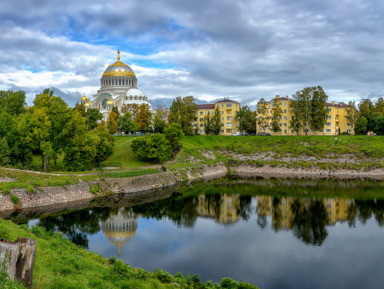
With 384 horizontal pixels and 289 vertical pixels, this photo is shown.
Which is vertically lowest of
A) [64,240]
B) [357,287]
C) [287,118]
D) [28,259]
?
[357,287]

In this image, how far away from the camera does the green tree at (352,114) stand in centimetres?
8869

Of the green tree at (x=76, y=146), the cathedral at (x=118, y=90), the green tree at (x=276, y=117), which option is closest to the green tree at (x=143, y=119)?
the cathedral at (x=118, y=90)

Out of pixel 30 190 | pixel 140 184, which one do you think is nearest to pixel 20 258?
pixel 30 190

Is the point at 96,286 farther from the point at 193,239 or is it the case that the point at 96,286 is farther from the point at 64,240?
the point at 193,239

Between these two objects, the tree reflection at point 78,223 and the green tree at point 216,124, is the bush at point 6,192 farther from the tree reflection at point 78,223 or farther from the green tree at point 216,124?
the green tree at point 216,124

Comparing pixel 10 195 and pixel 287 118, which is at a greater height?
pixel 287 118

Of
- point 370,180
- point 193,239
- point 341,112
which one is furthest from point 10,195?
point 341,112

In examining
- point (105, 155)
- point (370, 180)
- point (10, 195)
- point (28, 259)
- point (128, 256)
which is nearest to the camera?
point (28, 259)

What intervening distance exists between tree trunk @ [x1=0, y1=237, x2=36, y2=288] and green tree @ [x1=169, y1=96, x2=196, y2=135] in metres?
76.6

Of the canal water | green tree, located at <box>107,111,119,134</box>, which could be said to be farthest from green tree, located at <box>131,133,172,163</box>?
green tree, located at <box>107,111,119,134</box>

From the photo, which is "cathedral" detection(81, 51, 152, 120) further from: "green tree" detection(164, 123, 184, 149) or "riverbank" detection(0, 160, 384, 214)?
"riverbank" detection(0, 160, 384, 214)

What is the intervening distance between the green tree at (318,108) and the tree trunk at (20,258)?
82248 millimetres

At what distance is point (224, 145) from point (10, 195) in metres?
53.4

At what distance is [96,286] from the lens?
13297 millimetres
